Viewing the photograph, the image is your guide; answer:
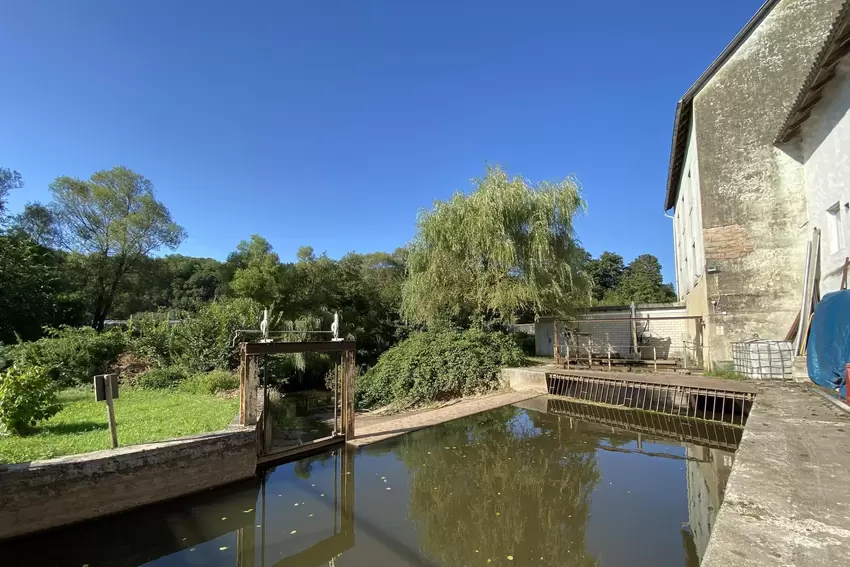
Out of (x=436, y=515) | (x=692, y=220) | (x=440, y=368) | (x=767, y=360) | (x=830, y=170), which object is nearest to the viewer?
(x=436, y=515)

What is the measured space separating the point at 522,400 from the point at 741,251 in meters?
8.06

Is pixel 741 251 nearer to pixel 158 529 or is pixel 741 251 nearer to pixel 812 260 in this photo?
pixel 812 260

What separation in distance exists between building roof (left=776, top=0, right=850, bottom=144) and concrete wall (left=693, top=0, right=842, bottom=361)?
59.4 inches

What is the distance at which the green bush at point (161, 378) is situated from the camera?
1266cm

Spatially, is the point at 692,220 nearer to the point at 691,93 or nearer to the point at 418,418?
the point at 691,93

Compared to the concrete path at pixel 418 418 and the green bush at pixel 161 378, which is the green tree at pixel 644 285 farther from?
the green bush at pixel 161 378

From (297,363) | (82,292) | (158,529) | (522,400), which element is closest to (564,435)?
(522,400)

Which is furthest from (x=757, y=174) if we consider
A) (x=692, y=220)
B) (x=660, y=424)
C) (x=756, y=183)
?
(x=660, y=424)

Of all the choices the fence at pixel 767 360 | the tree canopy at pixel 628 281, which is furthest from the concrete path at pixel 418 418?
the tree canopy at pixel 628 281

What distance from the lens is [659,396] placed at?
445 inches

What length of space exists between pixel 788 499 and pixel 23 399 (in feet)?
32.5

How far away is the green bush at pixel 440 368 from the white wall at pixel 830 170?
9343mm

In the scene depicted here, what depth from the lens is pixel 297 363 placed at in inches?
655

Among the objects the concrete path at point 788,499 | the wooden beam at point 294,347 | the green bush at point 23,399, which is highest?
the wooden beam at point 294,347
